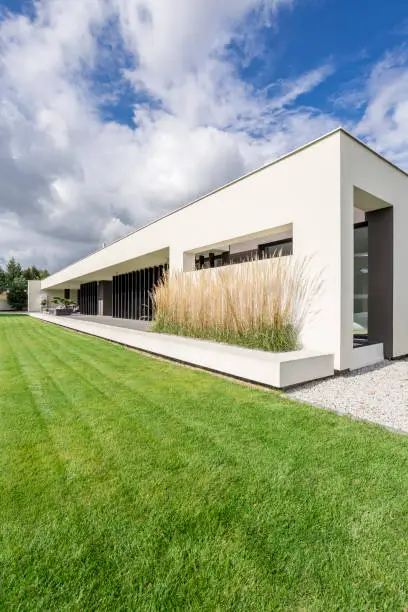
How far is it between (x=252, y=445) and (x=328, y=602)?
1.12m

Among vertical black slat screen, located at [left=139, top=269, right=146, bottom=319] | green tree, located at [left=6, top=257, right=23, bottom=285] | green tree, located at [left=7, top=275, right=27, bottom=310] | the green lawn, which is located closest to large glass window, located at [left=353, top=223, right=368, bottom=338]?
the green lawn

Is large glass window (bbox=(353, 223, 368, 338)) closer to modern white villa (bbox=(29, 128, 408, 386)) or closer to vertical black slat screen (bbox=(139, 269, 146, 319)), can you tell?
modern white villa (bbox=(29, 128, 408, 386))

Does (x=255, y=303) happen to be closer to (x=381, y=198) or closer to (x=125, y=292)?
(x=381, y=198)

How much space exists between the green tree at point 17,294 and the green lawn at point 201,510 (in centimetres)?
3542

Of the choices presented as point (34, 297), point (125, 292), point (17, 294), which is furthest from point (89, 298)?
point (17, 294)

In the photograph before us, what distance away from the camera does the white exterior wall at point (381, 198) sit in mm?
4086

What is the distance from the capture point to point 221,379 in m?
4.02

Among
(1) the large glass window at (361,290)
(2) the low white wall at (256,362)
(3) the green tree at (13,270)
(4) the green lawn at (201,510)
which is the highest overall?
(3) the green tree at (13,270)

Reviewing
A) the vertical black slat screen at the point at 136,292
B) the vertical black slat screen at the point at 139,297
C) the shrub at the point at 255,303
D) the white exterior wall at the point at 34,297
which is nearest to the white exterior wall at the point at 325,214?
the shrub at the point at 255,303

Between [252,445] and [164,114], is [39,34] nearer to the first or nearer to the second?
[164,114]

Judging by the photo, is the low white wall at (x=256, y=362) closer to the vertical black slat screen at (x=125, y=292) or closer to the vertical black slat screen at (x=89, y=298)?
the vertical black slat screen at (x=125, y=292)

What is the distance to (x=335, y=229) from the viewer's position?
406 centimetres

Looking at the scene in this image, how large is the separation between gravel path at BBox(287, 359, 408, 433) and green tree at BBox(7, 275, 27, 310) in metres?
36.5

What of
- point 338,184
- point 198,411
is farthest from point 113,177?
point 198,411
